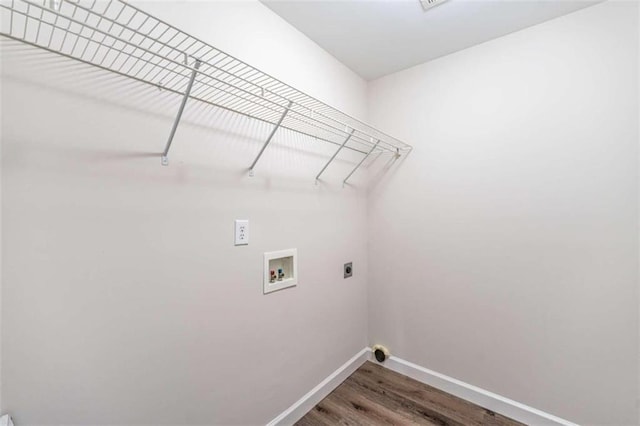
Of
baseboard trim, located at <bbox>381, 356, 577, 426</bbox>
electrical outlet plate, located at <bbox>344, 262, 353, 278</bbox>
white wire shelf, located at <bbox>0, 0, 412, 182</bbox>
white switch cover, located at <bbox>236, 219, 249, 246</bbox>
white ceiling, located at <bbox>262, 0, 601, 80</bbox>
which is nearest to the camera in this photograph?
white wire shelf, located at <bbox>0, 0, 412, 182</bbox>

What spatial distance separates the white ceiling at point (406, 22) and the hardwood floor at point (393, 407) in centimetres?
223

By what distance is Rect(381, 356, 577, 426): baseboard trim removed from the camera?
150 centimetres

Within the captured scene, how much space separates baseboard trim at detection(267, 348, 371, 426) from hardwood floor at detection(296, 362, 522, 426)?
28 mm

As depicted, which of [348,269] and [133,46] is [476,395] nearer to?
[348,269]

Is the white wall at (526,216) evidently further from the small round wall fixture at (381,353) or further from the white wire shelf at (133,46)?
the white wire shelf at (133,46)

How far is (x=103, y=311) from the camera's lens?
2.94 ft

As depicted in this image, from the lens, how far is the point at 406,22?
1.51m

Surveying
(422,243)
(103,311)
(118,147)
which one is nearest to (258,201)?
(118,147)

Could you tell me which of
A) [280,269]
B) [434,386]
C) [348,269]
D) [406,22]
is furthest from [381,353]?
[406,22]

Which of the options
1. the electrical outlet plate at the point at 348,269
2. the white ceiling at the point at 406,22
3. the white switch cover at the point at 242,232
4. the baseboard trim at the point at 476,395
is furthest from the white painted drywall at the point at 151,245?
the baseboard trim at the point at 476,395

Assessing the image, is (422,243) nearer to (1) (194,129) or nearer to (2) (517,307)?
(2) (517,307)

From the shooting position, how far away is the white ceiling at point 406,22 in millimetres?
1381

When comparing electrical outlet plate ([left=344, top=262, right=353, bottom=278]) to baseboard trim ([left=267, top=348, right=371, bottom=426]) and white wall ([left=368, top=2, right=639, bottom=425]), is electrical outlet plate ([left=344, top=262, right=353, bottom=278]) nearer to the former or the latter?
white wall ([left=368, top=2, right=639, bottom=425])

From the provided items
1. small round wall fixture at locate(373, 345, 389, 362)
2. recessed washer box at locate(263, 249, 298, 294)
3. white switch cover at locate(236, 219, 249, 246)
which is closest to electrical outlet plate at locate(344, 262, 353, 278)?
recessed washer box at locate(263, 249, 298, 294)
